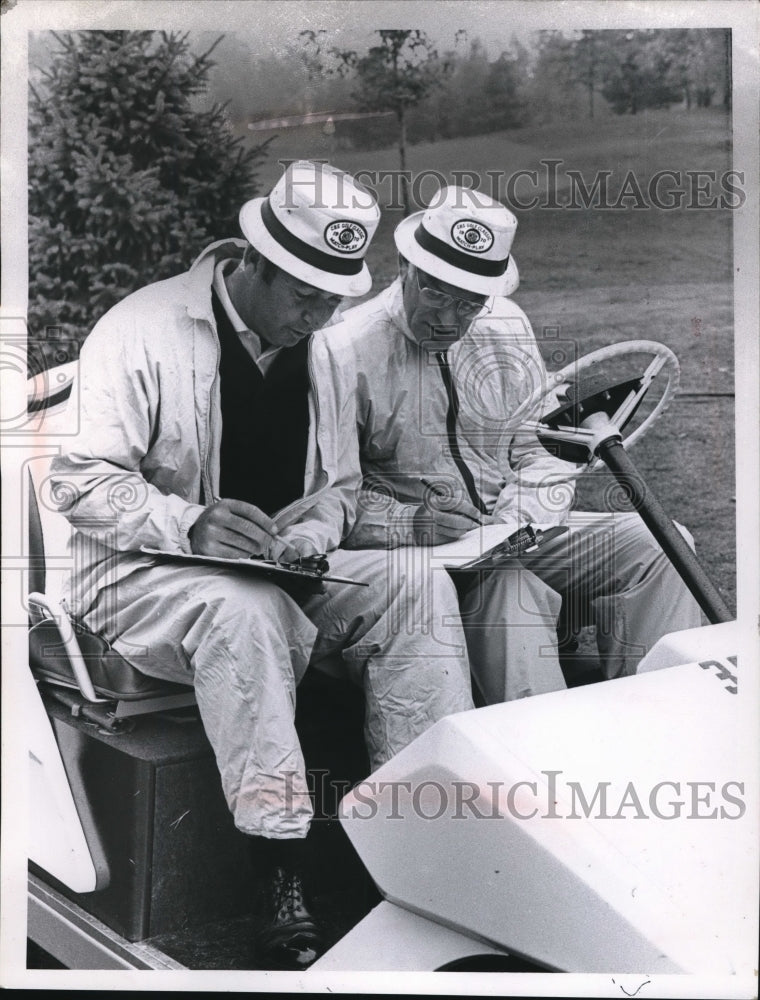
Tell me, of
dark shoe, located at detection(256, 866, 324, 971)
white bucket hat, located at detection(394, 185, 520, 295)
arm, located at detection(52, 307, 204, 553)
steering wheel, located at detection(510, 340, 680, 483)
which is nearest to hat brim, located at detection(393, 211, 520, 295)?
white bucket hat, located at detection(394, 185, 520, 295)

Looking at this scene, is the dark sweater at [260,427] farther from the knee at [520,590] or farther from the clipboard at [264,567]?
the knee at [520,590]

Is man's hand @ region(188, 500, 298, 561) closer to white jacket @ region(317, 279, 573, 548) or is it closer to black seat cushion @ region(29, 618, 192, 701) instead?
white jacket @ region(317, 279, 573, 548)

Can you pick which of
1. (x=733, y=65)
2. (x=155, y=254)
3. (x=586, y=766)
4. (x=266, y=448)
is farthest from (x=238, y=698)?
(x=733, y=65)

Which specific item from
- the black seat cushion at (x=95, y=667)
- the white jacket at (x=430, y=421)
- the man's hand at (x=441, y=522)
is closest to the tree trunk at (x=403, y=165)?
the white jacket at (x=430, y=421)

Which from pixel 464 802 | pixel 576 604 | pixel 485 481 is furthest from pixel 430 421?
pixel 464 802

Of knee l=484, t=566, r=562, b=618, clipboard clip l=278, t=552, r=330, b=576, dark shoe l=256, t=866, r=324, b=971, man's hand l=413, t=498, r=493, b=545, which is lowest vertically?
dark shoe l=256, t=866, r=324, b=971

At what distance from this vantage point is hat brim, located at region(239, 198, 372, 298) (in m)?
2.83

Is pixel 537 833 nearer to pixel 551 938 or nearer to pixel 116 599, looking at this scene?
pixel 551 938

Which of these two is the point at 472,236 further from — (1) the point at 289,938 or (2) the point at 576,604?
(1) the point at 289,938

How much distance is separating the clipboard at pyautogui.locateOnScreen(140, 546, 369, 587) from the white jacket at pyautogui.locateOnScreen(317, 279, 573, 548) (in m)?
0.15

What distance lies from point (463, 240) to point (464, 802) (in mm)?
1363

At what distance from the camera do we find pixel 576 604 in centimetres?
289

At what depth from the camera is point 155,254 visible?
2852 mm

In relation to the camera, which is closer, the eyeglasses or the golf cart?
the golf cart
